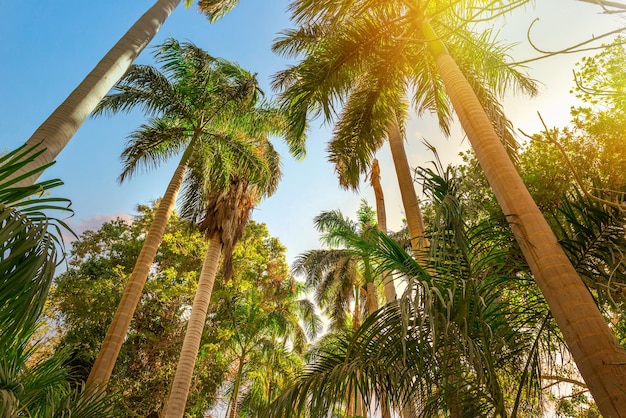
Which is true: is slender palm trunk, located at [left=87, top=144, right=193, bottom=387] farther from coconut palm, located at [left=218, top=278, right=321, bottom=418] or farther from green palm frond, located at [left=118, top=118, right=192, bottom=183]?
coconut palm, located at [left=218, top=278, right=321, bottom=418]

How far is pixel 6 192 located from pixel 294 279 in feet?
57.5

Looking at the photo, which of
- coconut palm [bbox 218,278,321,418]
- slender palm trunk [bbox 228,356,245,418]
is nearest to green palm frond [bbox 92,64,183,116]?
coconut palm [bbox 218,278,321,418]

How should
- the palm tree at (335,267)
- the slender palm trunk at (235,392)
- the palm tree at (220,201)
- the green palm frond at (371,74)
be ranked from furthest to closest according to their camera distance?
the palm tree at (335,267) < the slender palm trunk at (235,392) < the palm tree at (220,201) < the green palm frond at (371,74)

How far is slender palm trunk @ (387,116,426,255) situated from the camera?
668 cm

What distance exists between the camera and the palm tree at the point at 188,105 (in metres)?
11.3

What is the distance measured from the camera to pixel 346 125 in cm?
803

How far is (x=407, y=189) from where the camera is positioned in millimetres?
7238

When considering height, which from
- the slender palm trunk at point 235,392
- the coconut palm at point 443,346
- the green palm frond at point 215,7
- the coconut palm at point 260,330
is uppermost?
the green palm frond at point 215,7

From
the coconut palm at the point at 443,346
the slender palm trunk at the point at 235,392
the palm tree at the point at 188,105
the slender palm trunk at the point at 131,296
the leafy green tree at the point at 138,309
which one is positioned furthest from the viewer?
the slender palm trunk at the point at 235,392

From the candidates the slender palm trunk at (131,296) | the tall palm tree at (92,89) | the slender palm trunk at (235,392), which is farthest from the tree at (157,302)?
the tall palm tree at (92,89)

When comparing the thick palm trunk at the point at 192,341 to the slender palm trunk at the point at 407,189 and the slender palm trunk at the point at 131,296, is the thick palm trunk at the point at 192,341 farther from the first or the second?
the slender palm trunk at the point at 407,189

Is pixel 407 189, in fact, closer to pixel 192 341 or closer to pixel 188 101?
A: pixel 192 341

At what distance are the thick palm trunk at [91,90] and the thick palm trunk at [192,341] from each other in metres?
6.63

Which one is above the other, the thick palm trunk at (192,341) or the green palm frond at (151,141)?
the green palm frond at (151,141)
